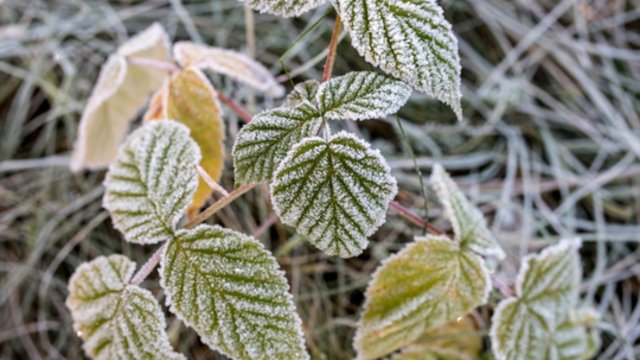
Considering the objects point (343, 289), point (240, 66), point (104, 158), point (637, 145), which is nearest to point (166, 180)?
point (240, 66)

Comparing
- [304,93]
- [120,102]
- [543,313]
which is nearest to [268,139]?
[304,93]

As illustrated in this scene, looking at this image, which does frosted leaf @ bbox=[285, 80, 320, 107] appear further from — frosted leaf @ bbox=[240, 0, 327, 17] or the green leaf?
the green leaf

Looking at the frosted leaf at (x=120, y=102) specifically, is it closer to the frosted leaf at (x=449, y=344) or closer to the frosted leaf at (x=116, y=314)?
the frosted leaf at (x=116, y=314)

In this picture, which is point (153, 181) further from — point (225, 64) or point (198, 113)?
point (225, 64)

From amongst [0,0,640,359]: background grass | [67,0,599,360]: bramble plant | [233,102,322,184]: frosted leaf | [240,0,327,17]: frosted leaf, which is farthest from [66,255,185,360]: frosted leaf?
[0,0,640,359]: background grass

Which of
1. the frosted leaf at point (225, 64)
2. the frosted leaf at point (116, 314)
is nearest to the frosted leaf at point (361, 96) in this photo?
the frosted leaf at point (116, 314)

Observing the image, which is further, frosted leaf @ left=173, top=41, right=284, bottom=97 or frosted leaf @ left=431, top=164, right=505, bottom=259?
frosted leaf @ left=173, top=41, right=284, bottom=97
